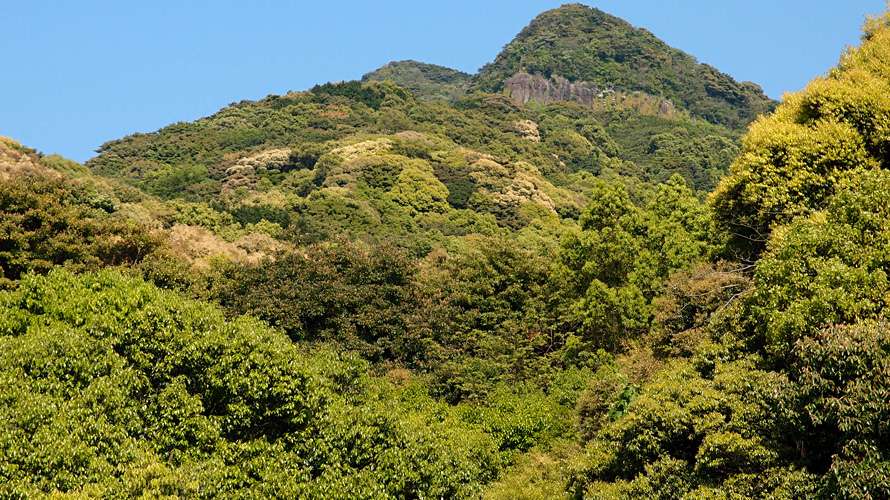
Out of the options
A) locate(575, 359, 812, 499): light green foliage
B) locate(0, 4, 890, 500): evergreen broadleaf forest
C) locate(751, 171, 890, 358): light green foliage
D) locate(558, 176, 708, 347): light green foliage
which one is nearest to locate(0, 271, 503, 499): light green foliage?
locate(0, 4, 890, 500): evergreen broadleaf forest

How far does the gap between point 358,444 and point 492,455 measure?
169 inches

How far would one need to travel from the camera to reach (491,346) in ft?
89.1

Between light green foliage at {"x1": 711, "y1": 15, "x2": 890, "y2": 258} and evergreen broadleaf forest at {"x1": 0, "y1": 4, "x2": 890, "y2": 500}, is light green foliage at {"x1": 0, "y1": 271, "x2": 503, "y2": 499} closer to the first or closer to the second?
evergreen broadleaf forest at {"x1": 0, "y1": 4, "x2": 890, "y2": 500}

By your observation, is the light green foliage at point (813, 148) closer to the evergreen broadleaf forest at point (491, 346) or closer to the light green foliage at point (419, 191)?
the evergreen broadleaf forest at point (491, 346)

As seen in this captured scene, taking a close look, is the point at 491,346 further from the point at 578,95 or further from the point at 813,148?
the point at 578,95

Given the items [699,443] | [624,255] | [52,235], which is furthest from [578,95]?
[699,443]

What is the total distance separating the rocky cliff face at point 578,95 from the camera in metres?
135

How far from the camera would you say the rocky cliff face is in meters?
135

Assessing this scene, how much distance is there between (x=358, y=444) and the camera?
59.3 feet

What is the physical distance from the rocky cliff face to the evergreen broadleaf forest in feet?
350

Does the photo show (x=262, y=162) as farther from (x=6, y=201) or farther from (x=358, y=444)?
(x=358, y=444)

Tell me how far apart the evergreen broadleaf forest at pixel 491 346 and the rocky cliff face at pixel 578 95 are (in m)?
107

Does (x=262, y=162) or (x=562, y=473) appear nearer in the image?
(x=562, y=473)

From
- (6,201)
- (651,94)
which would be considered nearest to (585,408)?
(6,201)
